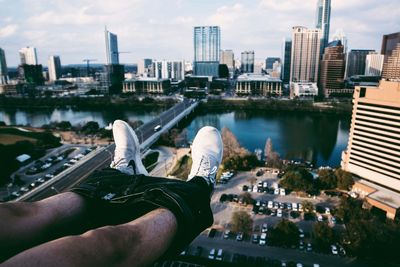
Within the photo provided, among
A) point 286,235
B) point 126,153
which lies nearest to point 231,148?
point 286,235

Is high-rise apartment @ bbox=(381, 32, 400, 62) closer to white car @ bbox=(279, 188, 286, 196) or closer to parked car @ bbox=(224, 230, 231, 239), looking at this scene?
white car @ bbox=(279, 188, 286, 196)

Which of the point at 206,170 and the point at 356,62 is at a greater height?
the point at 356,62

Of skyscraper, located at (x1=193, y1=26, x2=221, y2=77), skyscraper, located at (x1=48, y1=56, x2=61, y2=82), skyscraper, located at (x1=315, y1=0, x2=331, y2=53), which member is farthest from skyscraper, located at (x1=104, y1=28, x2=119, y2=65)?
skyscraper, located at (x1=315, y1=0, x2=331, y2=53)

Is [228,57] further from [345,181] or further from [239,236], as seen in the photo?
[239,236]

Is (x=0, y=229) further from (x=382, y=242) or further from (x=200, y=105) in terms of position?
(x=200, y=105)

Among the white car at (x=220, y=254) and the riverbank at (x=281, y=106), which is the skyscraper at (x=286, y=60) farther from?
the white car at (x=220, y=254)

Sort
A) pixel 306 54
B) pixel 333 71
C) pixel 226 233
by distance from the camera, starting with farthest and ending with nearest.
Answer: pixel 306 54
pixel 333 71
pixel 226 233
